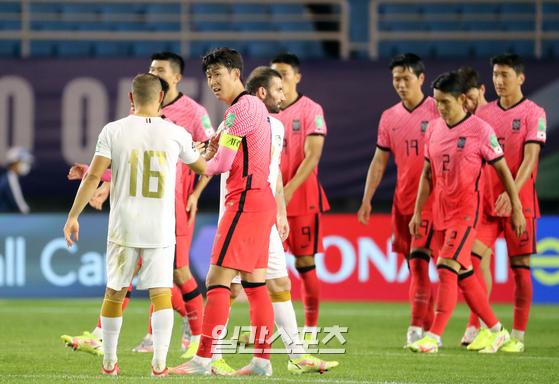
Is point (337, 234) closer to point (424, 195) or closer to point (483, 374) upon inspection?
point (424, 195)

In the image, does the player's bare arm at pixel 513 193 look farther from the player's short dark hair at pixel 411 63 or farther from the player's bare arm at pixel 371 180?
the player's bare arm at pixel 371 180

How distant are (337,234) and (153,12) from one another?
17.6 ft

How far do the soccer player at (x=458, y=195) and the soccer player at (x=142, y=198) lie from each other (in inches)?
106

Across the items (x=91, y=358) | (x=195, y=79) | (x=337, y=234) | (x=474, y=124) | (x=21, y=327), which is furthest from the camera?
(x=195, y=79)

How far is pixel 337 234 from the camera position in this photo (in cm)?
1459

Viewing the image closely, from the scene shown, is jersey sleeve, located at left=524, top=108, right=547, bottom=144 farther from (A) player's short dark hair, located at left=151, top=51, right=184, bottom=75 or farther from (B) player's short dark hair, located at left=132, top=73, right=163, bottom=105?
(B) player's short dark hair, located at left=132, top=73, right=163, bottom=105

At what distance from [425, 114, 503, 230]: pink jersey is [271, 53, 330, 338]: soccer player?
1247mm

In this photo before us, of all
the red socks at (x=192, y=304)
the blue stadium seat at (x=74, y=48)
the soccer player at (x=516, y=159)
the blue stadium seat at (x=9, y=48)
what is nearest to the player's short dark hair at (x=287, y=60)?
the soccer player at (x=516, y=159)

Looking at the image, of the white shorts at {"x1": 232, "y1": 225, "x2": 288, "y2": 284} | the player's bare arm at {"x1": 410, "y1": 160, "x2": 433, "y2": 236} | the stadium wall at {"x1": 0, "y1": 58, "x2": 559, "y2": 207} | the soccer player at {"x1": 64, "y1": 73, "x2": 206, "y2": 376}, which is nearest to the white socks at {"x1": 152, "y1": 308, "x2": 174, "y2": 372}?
the soccer player at {"x1": 64, "y1": 73, "x2": 206, "y2": 376}

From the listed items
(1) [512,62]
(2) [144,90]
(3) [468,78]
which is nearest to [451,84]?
(3) [468,78]

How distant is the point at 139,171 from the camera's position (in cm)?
700

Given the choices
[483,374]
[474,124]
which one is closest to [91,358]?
[483,374]

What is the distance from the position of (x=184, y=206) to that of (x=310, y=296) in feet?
4.67

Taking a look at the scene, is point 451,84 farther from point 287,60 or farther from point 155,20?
point 155,20
